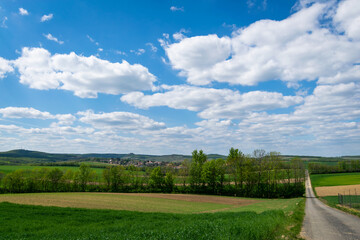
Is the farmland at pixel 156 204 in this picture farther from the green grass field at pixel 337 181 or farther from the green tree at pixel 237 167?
the green grass field at pixel 337 181

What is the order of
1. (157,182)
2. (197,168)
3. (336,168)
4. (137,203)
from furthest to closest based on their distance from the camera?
(336,168)
(157,182)
(197,168)
(137,203)

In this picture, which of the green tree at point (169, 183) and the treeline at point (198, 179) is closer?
the treeline at point (198, 179)

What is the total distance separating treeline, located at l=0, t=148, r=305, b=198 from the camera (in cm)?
7262

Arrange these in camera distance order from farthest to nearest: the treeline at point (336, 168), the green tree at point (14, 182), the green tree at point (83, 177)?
the treeline at point (336, 168)
the green tree at point (83, 177)
the green tree at point (14, 182)

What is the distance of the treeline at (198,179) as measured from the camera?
72625 millimetres

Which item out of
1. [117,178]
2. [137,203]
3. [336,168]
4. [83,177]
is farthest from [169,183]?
[336,168]

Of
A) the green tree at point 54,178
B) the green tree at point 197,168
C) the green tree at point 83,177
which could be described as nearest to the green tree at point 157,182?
the green tree at point 197,168

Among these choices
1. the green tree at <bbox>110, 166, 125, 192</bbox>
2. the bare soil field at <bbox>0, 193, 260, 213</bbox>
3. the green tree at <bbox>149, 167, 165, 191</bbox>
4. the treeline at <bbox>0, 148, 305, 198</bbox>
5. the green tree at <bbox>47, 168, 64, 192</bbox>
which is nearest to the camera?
the bare soil field at <bbox>0, 193, 260, 213</bbox>

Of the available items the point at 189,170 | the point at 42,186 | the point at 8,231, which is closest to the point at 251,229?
the point at 8,231

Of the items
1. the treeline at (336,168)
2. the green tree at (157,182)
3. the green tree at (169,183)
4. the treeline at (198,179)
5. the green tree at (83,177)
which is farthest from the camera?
the treeline at (336,168)

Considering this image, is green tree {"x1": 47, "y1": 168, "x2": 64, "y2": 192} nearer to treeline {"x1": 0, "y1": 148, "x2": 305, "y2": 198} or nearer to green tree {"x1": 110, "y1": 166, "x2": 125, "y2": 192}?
treeline {"x1": 0, "y1": 148, "x2": 305, "y2": 198}

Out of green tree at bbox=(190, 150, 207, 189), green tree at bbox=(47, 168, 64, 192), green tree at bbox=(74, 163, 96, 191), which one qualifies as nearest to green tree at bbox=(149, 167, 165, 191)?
green tree at bbox=(190, 150, 207, 189)

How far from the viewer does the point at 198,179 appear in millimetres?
80062

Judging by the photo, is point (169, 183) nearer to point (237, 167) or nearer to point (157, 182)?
point (157, 182)
